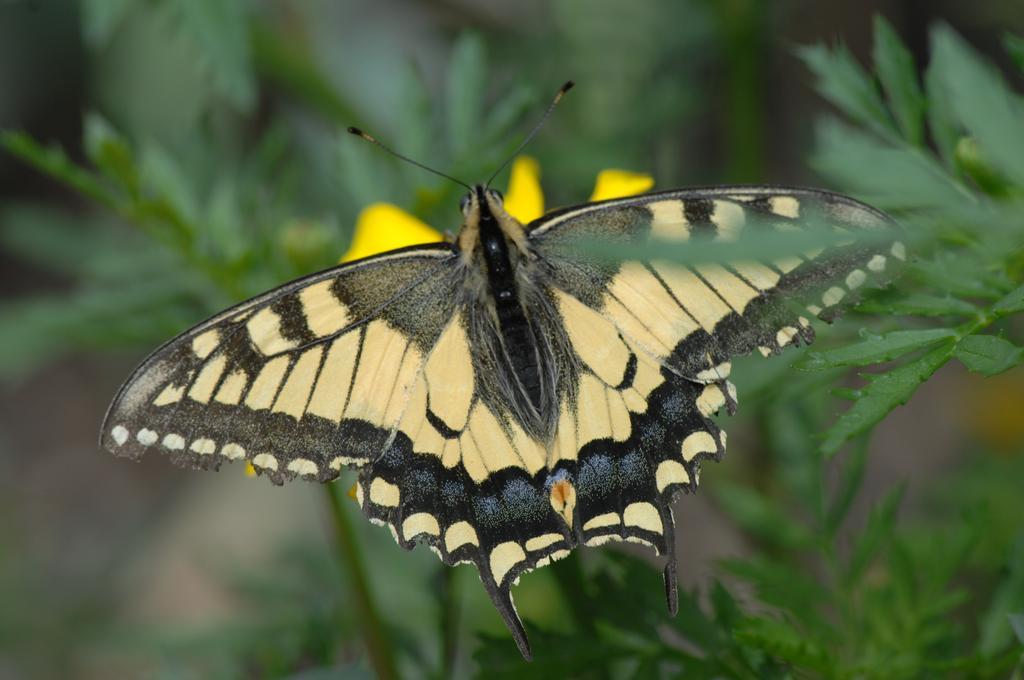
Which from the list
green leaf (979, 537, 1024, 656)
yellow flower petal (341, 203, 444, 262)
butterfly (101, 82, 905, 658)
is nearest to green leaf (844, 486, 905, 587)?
green leaf (979, 537, 1024, 656)

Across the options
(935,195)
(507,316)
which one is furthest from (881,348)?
(507,316)

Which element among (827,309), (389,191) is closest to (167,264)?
(389,191)

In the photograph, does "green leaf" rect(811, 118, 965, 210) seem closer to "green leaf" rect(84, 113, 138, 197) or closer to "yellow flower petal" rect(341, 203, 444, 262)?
"yellow flower petal" rect(341, 203, 444, 262)

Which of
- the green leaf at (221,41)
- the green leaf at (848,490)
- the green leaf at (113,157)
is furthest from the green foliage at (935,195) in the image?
the green leaf at (113,157)

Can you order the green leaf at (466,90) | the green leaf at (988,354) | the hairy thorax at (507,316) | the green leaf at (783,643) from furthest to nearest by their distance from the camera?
the green leaf at (466,90) < the hairy thorax at (507,316) < the green leaf at (783,643) < the green leaf at (988,354)

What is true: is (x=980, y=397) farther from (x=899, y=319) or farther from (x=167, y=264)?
(x=167, y=264)

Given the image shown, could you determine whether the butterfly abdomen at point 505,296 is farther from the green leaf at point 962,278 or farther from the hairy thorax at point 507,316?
the green leaf at point 962,278
